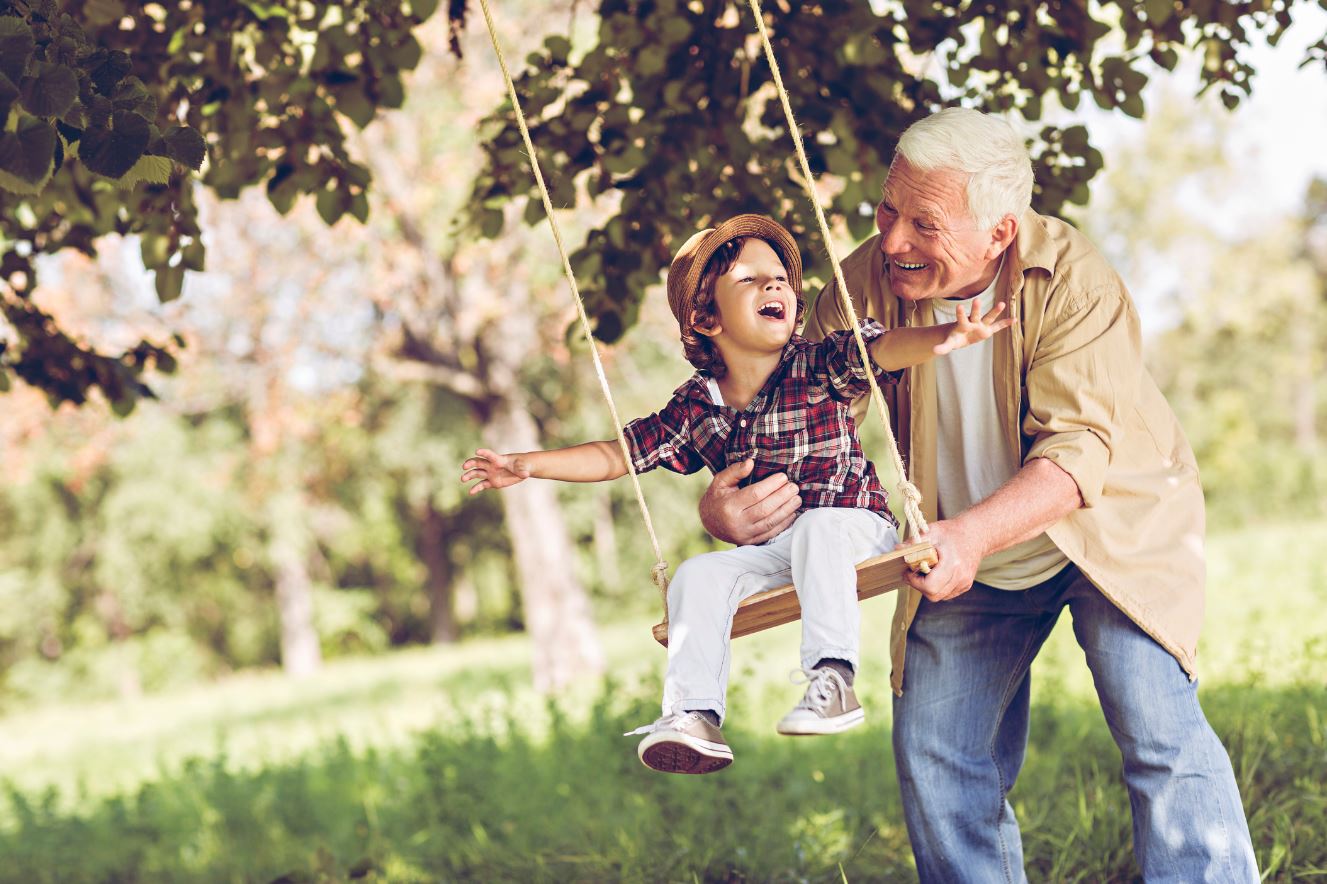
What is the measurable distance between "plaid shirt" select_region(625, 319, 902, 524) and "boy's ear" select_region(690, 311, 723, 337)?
12 centimetres

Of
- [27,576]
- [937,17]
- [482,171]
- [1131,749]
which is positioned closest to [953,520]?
[1131,749]

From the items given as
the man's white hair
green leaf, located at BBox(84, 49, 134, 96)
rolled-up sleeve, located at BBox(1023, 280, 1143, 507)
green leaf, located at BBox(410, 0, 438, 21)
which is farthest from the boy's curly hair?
green leaf, located at BBox(410, 0, 438, 21)

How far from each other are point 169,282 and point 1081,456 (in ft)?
10.4

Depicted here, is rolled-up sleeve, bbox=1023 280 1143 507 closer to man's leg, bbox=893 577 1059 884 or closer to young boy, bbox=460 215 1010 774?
young boy, bbox=460 215 1010 774

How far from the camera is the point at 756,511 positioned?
→ 9.96 feet

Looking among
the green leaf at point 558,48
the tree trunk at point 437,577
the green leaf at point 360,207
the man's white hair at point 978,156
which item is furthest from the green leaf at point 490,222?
the tree trunk at point 437,577

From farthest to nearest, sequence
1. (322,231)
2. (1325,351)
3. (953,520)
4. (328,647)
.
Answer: (1325,351) < (328,647) < (322,231) < (953,520)

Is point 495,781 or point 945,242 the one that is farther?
point 495,781

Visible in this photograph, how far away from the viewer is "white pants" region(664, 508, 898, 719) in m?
2.76

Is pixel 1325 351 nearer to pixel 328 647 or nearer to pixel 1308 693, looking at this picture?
pixel 328 647

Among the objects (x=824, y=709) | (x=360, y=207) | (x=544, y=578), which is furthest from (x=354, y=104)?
(x=544, y=578)

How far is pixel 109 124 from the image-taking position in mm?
2434

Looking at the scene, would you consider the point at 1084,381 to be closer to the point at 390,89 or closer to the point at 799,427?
the point at 799,427

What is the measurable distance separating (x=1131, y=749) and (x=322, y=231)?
44.4 ft
